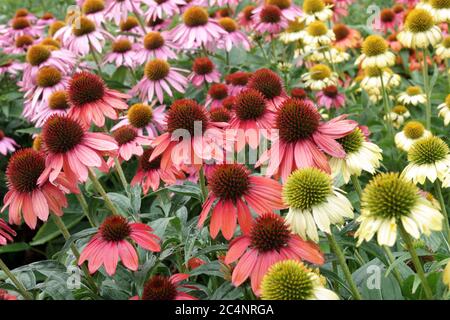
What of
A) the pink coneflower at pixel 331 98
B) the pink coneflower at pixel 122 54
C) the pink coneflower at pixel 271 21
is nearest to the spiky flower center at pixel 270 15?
the pink coneflower at pixel 271 21

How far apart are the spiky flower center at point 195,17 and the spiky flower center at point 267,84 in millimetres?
1204

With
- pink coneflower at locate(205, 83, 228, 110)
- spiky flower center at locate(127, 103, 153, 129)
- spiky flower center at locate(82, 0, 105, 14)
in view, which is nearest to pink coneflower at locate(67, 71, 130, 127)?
spiky flower center at locate(127, 103, 153, 129)

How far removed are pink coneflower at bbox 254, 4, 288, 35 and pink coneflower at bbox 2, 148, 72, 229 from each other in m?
→ 1.68

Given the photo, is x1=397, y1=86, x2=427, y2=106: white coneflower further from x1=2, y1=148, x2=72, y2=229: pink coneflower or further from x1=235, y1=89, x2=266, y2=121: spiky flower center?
x1=2, y1=148, x2=72, y2=229: pink coneflower

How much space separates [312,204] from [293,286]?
20cm

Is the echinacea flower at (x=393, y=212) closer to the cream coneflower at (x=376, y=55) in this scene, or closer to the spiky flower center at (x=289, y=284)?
the spiky flower center at (x=289, y=284)

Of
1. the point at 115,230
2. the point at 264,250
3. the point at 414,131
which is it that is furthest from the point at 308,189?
the point at 414,131

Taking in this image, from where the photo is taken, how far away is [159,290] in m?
1.16

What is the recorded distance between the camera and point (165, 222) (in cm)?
145

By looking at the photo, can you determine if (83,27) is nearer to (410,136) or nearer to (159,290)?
(410,136)

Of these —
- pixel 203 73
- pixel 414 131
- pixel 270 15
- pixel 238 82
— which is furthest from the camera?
pixel 270 15

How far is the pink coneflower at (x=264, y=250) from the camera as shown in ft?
3.64

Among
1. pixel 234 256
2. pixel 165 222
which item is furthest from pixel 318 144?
pixel 165 222

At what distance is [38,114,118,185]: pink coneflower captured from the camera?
136cm
